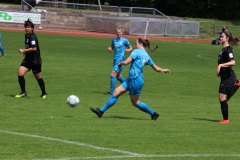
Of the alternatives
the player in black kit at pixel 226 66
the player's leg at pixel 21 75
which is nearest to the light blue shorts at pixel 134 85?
the player in black kit at pixel 226 66

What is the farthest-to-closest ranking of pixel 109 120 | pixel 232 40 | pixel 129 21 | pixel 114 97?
pixel 129 21
pixel 114 97
pixel 109 120
pixel 232 40

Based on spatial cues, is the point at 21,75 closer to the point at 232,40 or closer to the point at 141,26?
the point at 232,40

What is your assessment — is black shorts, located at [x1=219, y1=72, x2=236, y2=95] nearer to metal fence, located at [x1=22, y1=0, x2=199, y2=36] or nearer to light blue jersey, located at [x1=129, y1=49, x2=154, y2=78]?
light blue jersey, located at [x1=129, y1=49, x2=154, y2=78]

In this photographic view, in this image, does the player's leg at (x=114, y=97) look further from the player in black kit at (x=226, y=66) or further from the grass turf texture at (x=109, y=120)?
the player in black kit at (x=226, y=66)

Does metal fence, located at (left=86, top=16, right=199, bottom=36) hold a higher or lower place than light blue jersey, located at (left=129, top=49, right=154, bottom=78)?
lower

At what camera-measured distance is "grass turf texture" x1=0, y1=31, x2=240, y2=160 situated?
30.1 ft

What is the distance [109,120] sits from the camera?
12.4m

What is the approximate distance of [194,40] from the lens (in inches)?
1987

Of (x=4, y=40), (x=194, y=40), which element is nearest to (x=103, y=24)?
(x=194, y=40)

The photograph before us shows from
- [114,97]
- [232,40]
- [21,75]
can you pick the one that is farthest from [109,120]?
[21,75]

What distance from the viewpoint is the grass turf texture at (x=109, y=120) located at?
30.1 ft

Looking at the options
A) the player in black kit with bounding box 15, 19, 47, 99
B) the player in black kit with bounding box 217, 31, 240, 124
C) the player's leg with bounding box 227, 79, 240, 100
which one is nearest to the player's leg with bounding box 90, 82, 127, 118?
the player in black kit with bounding box 217, 31, 240, 124

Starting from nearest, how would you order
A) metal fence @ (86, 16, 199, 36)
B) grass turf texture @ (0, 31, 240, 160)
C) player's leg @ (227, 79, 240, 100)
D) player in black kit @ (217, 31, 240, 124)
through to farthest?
1. grass turf texture @ (0, 31, 240, 160)
2. player in black kit @ (217, 31, 240, 124)
3. player's leg @ (227, 79, 240, 100)
4. metal fence @ (86, 16, 199, 36)

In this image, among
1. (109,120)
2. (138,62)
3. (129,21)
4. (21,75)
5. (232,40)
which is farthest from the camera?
(129,21)
